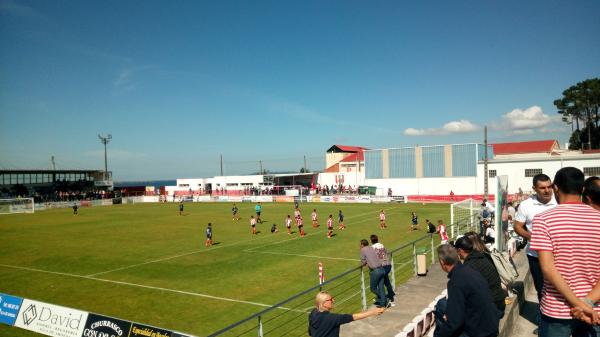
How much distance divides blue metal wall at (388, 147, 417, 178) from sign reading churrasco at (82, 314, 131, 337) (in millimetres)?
55534

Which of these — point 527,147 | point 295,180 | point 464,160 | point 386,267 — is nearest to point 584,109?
point 527,147

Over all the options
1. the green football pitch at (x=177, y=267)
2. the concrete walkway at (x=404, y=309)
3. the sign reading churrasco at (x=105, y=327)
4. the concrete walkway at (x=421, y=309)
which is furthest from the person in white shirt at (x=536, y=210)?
the sign reading churrasco at (x=105, y=327)

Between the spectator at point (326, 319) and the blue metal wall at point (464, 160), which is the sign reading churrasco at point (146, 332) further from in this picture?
the blue metal wall at point (464, 160)

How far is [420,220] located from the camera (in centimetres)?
3462

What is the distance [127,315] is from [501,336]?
11.0 metres

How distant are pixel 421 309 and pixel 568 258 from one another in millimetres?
6764

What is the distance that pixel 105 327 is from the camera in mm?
10289

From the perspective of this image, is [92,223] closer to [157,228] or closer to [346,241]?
[157,228]

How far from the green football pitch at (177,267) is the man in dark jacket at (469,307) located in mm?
8412

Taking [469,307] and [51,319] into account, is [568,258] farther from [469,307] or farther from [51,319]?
[51,319]

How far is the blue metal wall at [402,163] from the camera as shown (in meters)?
61.2

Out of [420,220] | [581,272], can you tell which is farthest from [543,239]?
[420,220]

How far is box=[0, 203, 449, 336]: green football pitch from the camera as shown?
1335cm

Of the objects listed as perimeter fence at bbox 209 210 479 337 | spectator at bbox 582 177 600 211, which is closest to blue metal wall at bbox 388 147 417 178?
perimeter fence at bbox 209 210 479 337
